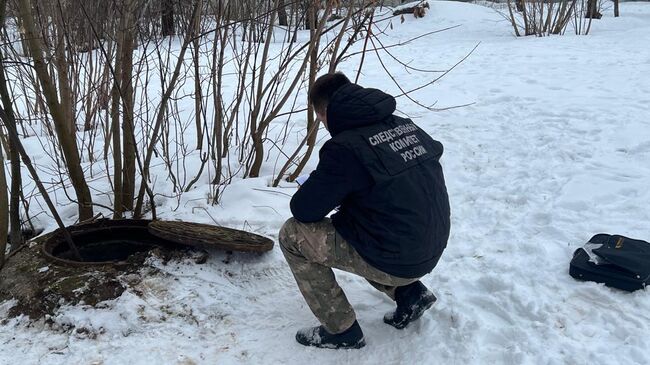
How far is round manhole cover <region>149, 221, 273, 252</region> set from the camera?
3.09 m

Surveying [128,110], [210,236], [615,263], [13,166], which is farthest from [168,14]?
[615,263]

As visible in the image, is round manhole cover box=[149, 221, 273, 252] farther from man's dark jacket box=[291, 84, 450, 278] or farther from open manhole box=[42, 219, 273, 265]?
man's dark jacket box=[291, 84, 450, 278]

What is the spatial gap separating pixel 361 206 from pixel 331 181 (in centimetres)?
19

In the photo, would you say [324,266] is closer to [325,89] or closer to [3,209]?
[325,89]

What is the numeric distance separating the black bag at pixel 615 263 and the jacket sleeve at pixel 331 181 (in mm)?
1414

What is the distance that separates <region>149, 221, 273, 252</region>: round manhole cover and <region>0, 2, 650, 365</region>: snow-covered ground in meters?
0.11

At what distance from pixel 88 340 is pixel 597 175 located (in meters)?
3.69

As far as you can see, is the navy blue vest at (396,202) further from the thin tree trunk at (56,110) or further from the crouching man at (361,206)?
the thin tree trunk at (56,110)

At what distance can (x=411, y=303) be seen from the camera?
8.59 ft

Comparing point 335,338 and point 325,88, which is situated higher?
point 325,88

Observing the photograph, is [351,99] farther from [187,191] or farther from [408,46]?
[408,46]

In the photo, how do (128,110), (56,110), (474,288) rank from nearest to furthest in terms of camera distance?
(474,288)
(56,110)
(128,110)

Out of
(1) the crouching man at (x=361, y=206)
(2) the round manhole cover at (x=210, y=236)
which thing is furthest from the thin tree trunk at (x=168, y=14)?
(1) the crouching man at (x=361, y=206)

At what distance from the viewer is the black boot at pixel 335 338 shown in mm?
2562
